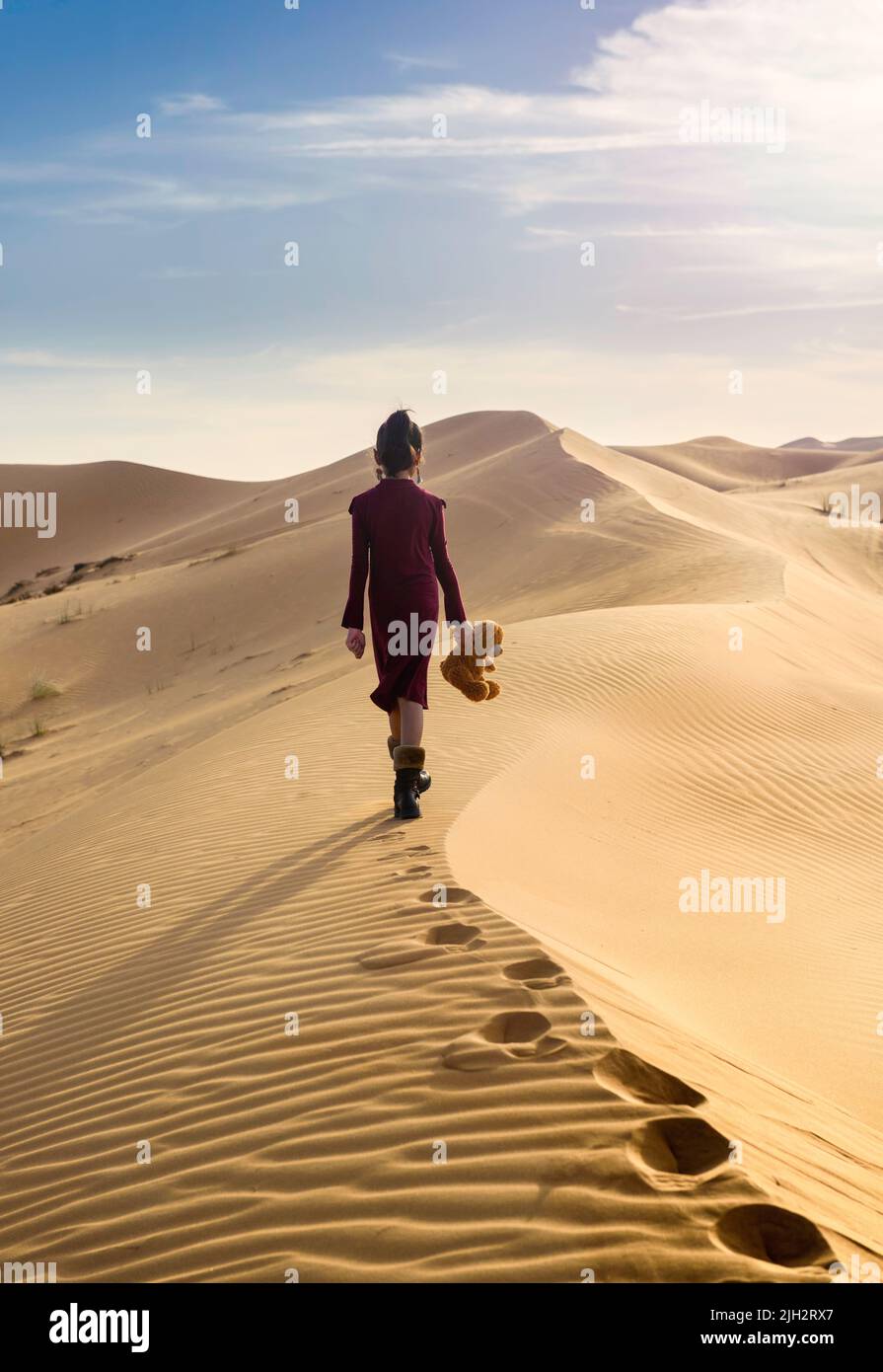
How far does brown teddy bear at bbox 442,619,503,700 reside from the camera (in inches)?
254

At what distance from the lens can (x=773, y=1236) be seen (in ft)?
9.09

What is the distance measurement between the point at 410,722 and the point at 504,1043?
3.09m

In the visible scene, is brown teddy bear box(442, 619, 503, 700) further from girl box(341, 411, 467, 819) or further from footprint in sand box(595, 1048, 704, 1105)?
footprint in sand box(595, 1048, 704, 1105)

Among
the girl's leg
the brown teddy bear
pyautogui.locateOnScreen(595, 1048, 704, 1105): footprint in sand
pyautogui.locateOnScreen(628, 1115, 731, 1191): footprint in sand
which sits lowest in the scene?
pyautogui.locateOnScreen(628, 1115, 731, 1191): footprint in sand

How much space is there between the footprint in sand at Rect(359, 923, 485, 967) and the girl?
2017 mm

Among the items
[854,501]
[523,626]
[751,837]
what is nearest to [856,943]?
[751,837]

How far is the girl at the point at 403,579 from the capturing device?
6.55 metres

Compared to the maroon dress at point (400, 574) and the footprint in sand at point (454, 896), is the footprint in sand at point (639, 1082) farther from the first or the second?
the maroon dress at point (400, 574)

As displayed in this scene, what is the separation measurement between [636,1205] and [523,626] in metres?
10.4

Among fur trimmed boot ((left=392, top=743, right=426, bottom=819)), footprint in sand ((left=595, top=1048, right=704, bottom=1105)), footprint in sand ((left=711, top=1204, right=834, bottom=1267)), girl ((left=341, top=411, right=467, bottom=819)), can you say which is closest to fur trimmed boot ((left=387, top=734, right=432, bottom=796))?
fur trimmed boot ((left=392, top=743, right=426, bottom=819))

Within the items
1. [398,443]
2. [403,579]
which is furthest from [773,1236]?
[398,443]

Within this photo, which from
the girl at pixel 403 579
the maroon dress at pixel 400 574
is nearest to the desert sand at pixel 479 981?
the girl at pixel 403 579

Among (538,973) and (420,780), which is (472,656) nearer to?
(420,780)

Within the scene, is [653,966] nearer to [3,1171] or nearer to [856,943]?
[856,943]
